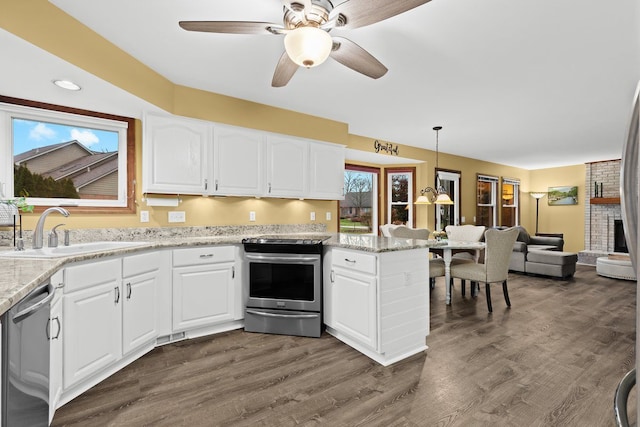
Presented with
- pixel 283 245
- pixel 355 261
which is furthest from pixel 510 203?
pixel 283 245

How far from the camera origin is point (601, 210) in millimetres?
7145

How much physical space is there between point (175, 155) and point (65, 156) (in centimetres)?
89

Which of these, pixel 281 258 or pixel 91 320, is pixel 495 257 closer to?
pixel 281 258

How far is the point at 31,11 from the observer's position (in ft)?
5.59

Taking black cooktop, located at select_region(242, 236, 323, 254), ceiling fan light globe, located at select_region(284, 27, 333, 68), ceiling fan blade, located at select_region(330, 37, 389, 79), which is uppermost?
ceiling fan blade, located at select_region(330, 37, 389, 79)

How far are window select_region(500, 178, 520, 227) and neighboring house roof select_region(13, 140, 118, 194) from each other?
318 inches

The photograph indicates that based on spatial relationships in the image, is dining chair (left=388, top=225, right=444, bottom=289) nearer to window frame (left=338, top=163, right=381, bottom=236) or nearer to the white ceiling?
window frame (left=338, top=163, right=381, bottom=236)

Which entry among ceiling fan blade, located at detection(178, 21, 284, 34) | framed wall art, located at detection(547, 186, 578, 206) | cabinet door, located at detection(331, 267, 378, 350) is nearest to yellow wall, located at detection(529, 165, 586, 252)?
framed wall art, located at detection(547, 186, 578, 206)

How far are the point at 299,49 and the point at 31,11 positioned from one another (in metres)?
1.54

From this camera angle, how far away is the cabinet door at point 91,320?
1.79 meters

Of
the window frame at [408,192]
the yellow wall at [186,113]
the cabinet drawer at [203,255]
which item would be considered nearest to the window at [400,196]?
the window frame at [408,192]

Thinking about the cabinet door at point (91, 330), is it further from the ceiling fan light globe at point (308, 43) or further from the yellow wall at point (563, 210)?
the yellow wall at point (563, 210)

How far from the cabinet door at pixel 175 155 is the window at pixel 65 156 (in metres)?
0.30

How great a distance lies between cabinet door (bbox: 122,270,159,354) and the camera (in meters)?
2.18
